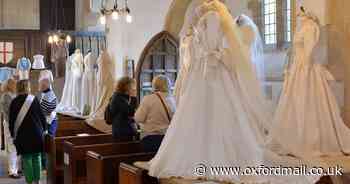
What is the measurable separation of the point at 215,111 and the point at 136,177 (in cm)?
90

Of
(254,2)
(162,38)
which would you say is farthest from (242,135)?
(162,38)

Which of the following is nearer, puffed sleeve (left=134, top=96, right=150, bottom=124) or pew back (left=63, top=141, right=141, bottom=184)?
puffed sleeve (left=134, top=96, right=150, bottom=124)

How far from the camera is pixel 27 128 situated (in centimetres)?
593

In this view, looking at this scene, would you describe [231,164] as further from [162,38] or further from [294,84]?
[162,38]

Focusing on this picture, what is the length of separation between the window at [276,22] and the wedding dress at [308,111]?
2.04 m

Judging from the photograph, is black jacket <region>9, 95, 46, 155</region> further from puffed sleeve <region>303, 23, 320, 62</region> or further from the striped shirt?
puffed sleeve <region>303, 23, 320, 62</region>

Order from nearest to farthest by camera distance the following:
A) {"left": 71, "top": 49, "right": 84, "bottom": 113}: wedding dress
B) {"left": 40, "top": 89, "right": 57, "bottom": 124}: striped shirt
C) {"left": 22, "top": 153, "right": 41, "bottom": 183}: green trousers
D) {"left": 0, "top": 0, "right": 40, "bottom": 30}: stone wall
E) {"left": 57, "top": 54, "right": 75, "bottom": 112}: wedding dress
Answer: {"left": 22, "top": 153, "right": 41, "bottom": 183}: green trousers < {"left": 40, "top": 89, "right": 57, "bottom": 124}: striped shirt < {"left": 71, "top": 49, "right": 84, "bottom": 113}: wedding dress < {"left": 57, "top": 54, "right": 75, "bottom": 112}: wedding dress < {"left": 0, "top": 0, "right": 40, "bottom": 30}: stone wall

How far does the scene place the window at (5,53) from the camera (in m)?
13.9

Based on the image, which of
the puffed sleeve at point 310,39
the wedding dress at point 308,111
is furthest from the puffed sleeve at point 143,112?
the puffed sleeve at point 310,39

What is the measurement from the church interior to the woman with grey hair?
0.01 metres

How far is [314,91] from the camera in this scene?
5699mm

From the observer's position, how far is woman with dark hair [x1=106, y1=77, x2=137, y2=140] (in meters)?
5.62

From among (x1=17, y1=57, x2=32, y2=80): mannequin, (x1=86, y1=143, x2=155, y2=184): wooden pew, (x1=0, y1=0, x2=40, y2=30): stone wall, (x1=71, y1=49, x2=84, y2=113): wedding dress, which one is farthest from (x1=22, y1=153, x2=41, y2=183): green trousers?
(x1=0, y1=0, x2=40, y2=30): stone wall

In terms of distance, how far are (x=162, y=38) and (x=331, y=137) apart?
192 inches
